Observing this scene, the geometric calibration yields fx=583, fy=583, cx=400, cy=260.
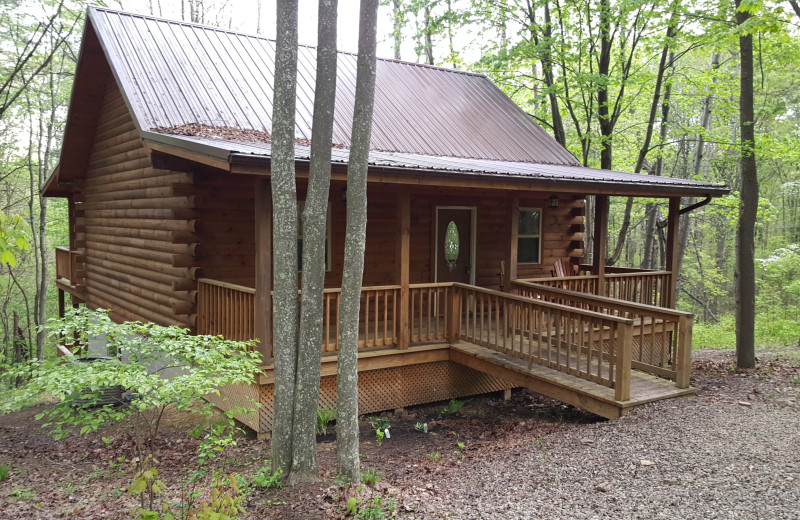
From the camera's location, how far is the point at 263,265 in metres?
7.35

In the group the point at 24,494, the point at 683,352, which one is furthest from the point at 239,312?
the point at 683,352

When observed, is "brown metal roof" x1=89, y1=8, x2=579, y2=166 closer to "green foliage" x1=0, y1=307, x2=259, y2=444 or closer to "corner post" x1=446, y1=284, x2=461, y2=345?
"corner post" x1=446, y1=284, x2=461, y2=345

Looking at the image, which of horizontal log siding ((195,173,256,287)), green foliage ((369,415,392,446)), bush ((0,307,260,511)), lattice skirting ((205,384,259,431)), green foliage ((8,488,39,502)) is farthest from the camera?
horizontal log siding ((195,173,256,287))

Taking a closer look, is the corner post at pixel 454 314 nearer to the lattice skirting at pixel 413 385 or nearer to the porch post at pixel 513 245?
the lattice skirting at pixel 413 385

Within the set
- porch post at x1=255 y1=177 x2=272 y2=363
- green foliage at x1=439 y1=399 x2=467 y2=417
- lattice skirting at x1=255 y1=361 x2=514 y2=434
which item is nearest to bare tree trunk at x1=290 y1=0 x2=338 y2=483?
porch post at x1=255 y1=177 x2=272 y2=363

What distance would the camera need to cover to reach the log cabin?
774 centimetres

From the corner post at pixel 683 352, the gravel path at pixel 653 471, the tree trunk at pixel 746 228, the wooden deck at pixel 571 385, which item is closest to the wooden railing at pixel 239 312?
the wooden deck at pixel 571 385

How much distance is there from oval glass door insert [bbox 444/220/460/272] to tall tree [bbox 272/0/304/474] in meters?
6.52

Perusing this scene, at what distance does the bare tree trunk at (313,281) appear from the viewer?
5414 millimetres

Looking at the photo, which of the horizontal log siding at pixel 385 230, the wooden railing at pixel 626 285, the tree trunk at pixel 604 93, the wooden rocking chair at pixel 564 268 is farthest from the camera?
the tree trunk at pixel 604 93

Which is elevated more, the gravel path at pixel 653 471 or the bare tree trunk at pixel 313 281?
the bare tree trunk at pixel 313 281

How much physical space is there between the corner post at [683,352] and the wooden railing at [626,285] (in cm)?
303

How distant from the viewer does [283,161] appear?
5.40 meters

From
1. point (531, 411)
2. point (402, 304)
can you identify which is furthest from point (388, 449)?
point (531, 411)
